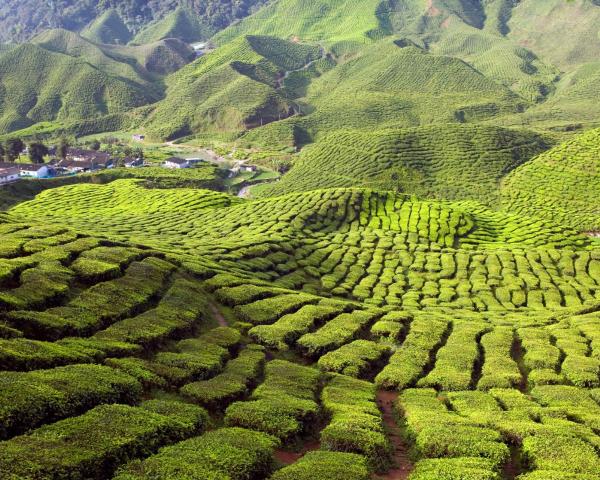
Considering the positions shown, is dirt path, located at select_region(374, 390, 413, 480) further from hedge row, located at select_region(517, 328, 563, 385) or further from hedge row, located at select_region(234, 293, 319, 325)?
hedge row, located at select_region(234, 293, 319, 325)

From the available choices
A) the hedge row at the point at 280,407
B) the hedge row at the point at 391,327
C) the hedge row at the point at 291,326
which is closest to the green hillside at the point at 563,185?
the hedge row at the point at 391,327

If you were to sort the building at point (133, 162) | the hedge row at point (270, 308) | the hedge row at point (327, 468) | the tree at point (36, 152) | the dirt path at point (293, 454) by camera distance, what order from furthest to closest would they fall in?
the building at point (133, 162) < the tree at point (36, 152) < the hedge row at point (270, 308) < the dirt path at point (293, 454) < the hedge row at point (327, 468)

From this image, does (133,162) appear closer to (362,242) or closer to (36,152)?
(36,152)

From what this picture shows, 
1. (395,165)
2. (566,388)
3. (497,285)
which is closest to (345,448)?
(566,388)

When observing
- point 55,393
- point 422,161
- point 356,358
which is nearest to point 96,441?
point 55,393

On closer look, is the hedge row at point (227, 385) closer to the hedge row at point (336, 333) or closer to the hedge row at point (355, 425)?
the hedge row at point (355, 425)

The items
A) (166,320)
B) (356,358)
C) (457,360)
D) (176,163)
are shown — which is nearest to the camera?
(166,320)
